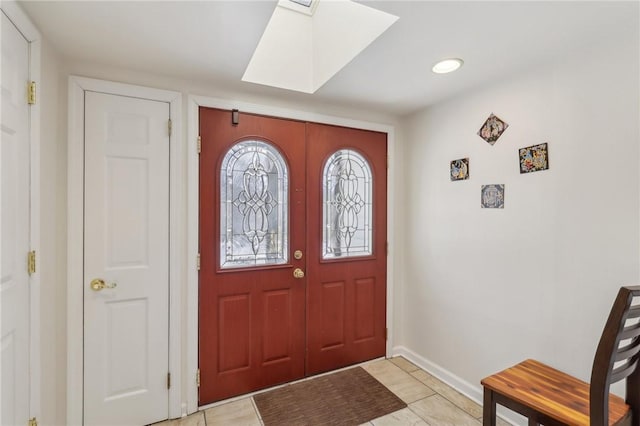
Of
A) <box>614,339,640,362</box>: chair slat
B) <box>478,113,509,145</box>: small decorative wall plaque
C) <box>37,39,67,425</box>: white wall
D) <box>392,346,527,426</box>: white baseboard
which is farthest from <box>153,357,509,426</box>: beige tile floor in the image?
<box>478,113,509,145</box>: small decorative wall plaque

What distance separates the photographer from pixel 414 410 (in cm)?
201

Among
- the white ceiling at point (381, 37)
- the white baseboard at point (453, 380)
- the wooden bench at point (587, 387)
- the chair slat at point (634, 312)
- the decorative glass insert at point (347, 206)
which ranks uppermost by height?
the white ceiling at point (381, 37)

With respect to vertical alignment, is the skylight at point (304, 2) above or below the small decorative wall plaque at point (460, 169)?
above

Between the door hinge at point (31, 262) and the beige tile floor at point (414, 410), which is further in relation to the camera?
the beige tile floor at point (414, 410)

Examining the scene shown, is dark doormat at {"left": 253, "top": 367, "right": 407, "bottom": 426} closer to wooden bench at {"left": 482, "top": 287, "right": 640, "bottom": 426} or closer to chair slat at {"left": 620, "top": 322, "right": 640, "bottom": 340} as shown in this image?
wooden bench at {"left": 482, "top": 287, "right": 640, "bottom": 426}

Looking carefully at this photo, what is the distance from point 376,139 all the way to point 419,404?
2127 millimetres

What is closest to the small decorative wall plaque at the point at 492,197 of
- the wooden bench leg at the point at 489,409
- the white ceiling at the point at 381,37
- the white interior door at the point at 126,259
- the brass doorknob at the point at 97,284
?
the white ceiling at the point at 381,37

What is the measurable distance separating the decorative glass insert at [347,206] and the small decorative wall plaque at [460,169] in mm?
685

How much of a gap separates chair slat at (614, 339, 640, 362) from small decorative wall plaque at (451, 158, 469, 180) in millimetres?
1297

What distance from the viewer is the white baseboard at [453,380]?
1875 millimetres

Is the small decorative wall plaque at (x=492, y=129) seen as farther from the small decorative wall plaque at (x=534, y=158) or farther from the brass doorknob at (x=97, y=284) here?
the brass doorknob at (x=97, y=284)

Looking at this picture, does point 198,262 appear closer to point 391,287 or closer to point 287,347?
point 287,347

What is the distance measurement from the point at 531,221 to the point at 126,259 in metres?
2.54

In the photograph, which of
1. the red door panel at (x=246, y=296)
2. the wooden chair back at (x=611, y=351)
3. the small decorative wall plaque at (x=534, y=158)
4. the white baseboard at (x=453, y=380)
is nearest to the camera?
the wooden chair back at (x=611, y=351)
